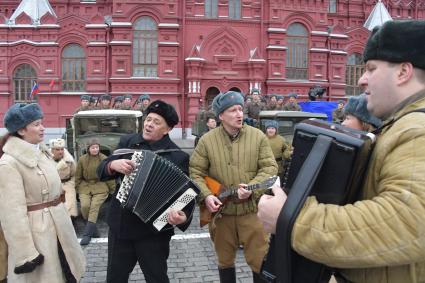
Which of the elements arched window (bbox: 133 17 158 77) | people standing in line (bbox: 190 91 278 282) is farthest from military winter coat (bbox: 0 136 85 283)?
arched window (bbox: 133 17 158 77)

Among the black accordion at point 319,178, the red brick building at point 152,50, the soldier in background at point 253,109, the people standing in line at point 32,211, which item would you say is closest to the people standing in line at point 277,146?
the soldier in background at point 253,109

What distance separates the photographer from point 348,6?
83.9ft

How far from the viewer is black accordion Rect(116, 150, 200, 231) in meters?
3.19

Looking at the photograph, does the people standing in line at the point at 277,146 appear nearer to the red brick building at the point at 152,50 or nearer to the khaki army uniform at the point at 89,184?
the khaki army uniform at the point at 89,184

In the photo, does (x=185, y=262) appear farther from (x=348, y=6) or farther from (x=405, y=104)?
(x=348, y=6)

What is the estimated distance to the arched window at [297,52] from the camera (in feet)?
76.8

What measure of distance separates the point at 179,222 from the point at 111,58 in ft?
66.4

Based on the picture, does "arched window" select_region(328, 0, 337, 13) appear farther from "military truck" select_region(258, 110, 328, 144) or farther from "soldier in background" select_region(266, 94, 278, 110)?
"military truck" select_region(258, 110, 328, 144)

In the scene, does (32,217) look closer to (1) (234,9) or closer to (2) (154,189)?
(2) (154,189)

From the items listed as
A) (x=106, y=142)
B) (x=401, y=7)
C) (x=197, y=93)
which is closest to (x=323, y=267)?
(x=106, y=142)

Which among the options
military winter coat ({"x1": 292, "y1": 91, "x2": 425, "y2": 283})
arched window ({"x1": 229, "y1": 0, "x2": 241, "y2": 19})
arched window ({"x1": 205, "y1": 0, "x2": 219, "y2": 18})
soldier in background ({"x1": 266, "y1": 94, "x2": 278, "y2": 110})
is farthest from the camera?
arched window ({"x1": 229, "y1": 0, "x2": 241, "y2": 19})

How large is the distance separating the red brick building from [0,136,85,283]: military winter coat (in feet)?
59.7

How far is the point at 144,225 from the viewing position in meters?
3.45

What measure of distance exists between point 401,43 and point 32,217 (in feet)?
10.3
